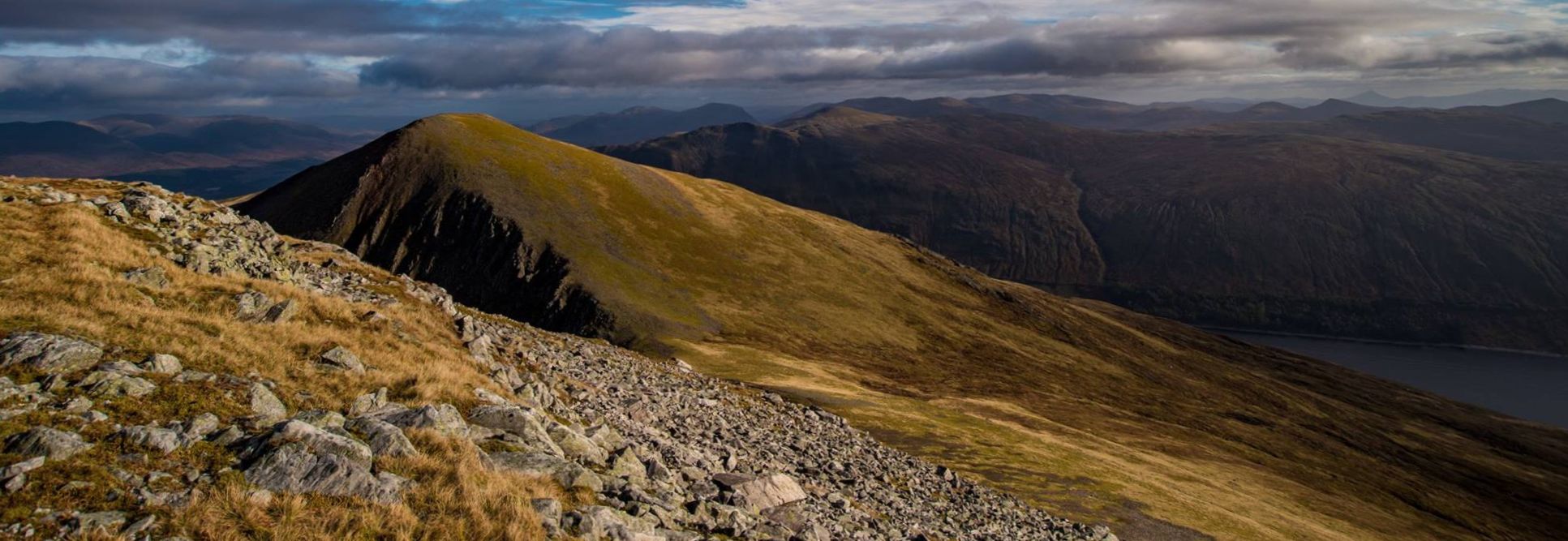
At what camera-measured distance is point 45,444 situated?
1526cm

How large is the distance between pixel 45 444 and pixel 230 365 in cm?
623

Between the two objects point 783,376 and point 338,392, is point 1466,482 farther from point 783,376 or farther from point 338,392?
point 338,392

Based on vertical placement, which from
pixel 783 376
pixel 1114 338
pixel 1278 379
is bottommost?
pixel 1278 379

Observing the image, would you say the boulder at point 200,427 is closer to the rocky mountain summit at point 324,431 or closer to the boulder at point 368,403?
the rocky mountain summit at point 324,431

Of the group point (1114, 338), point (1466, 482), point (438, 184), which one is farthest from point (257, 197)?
point (1466, 482)

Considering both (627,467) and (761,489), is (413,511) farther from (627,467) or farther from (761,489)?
(761,489)

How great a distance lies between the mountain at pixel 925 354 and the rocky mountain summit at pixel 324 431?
25659 millimetres

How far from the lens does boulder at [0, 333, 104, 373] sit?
18.4 metres

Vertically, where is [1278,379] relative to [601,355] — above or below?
below

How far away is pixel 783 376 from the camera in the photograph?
8512 centimetres

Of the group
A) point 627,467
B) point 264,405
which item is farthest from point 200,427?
point 627,467

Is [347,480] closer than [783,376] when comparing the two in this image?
Yes

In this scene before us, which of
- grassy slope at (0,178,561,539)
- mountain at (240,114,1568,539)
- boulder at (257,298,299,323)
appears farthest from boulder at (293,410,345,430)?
mountain at (240,114,1568,539)

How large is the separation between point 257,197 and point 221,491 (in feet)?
649
